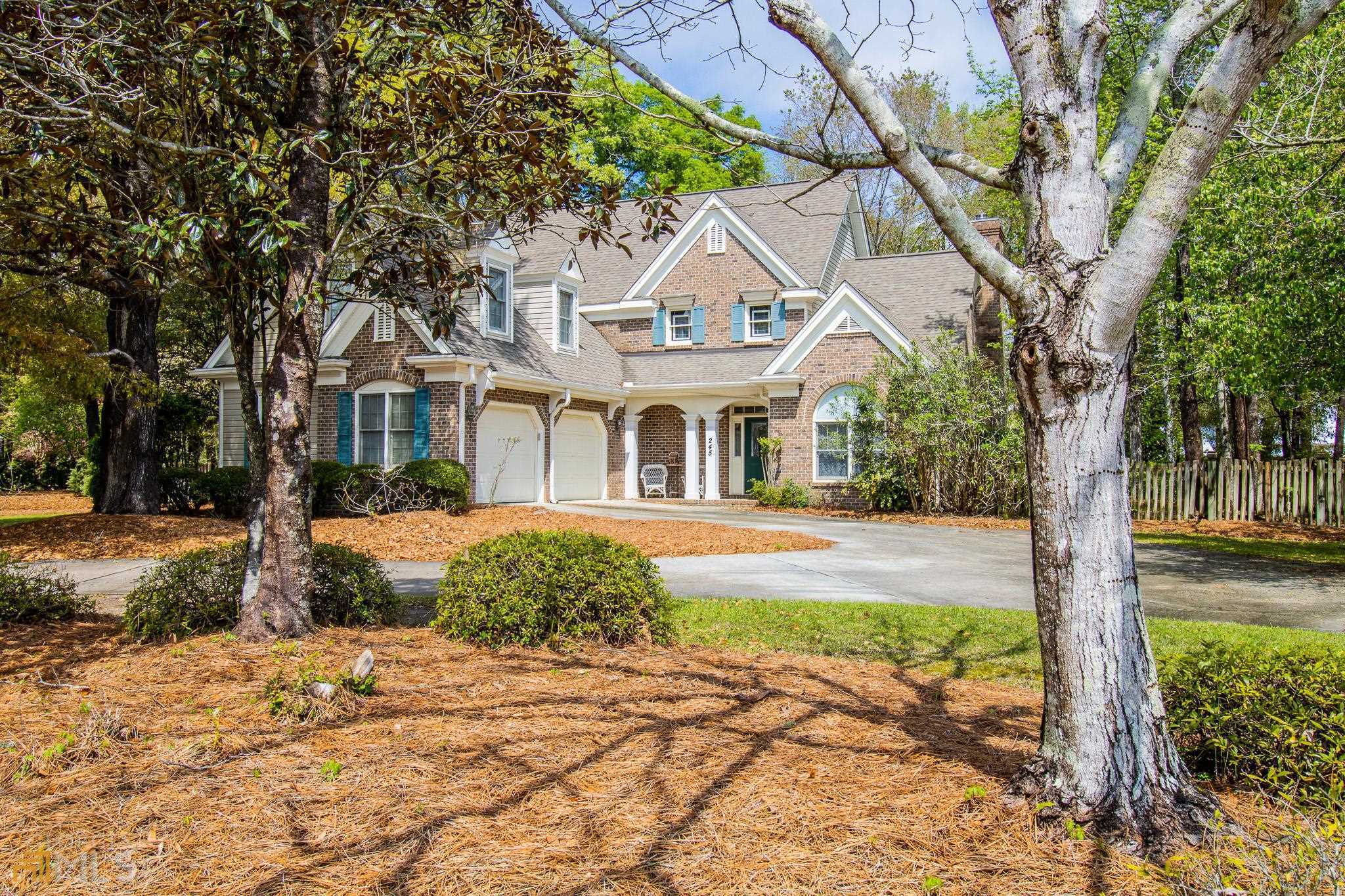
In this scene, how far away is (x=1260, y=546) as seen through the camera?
604 inches

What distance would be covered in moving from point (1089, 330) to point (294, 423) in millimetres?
5192

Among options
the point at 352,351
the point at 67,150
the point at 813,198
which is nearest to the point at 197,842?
the point at 67,150

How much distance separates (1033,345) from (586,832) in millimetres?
2570

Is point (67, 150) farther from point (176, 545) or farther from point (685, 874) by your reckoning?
Answer: point (176, 545)

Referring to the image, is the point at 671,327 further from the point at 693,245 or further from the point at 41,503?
the point at 41,503

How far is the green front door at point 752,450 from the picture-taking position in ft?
82.6

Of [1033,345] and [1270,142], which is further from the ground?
[1270,142]

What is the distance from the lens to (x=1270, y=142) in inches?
369

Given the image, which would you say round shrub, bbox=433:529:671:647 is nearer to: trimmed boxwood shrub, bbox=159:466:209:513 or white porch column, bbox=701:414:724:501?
trimmed boxwood shrub, bbox=159:466:209:513

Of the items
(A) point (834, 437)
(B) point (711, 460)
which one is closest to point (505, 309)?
(B) point (711, 460)

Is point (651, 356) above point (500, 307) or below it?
below

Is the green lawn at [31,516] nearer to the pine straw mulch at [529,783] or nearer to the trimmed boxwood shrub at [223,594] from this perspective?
the trimmed boxwood shrub at [223,594]

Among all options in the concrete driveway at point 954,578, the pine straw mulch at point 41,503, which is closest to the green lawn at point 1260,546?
the concrete driveway at point 954,578

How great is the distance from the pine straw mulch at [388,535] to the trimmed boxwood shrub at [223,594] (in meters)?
4.71
